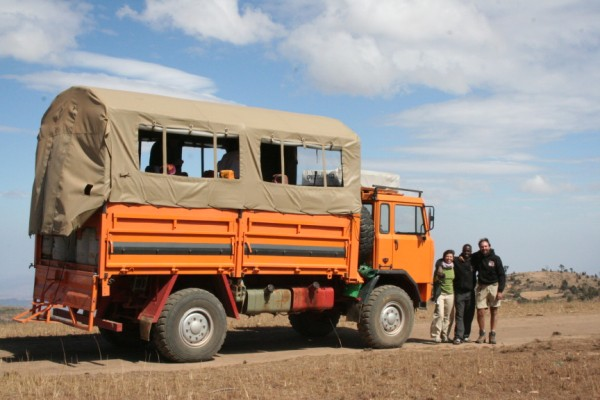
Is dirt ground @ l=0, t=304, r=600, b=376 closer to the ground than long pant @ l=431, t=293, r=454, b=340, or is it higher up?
closer to the ground

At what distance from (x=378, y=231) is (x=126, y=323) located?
4.71m

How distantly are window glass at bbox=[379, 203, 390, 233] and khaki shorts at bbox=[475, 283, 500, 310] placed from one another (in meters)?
2.22

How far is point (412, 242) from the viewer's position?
47.2 feet

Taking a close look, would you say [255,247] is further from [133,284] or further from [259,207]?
[133,284]

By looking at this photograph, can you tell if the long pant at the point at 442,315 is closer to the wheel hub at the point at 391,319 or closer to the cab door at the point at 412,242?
the cab door at the point at 412,242

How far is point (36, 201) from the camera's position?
11.9 m

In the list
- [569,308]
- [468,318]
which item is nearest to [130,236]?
[468,318]

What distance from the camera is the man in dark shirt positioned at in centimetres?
1452

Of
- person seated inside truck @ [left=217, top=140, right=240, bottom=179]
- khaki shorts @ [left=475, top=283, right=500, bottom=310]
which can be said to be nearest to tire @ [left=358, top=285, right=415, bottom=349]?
khaki shorts @ [left=475, top=283, right=500, bottom=310]

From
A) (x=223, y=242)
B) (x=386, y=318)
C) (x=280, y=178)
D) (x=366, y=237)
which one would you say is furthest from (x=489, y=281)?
(x=223, y=242)

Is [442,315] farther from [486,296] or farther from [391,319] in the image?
[391,319]

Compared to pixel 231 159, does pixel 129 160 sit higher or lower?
lower

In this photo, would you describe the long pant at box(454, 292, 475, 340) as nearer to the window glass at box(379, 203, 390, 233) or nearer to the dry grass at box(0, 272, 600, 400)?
the window glass at box(379, 203, 390, 233)

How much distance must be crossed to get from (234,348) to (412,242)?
151 inches
